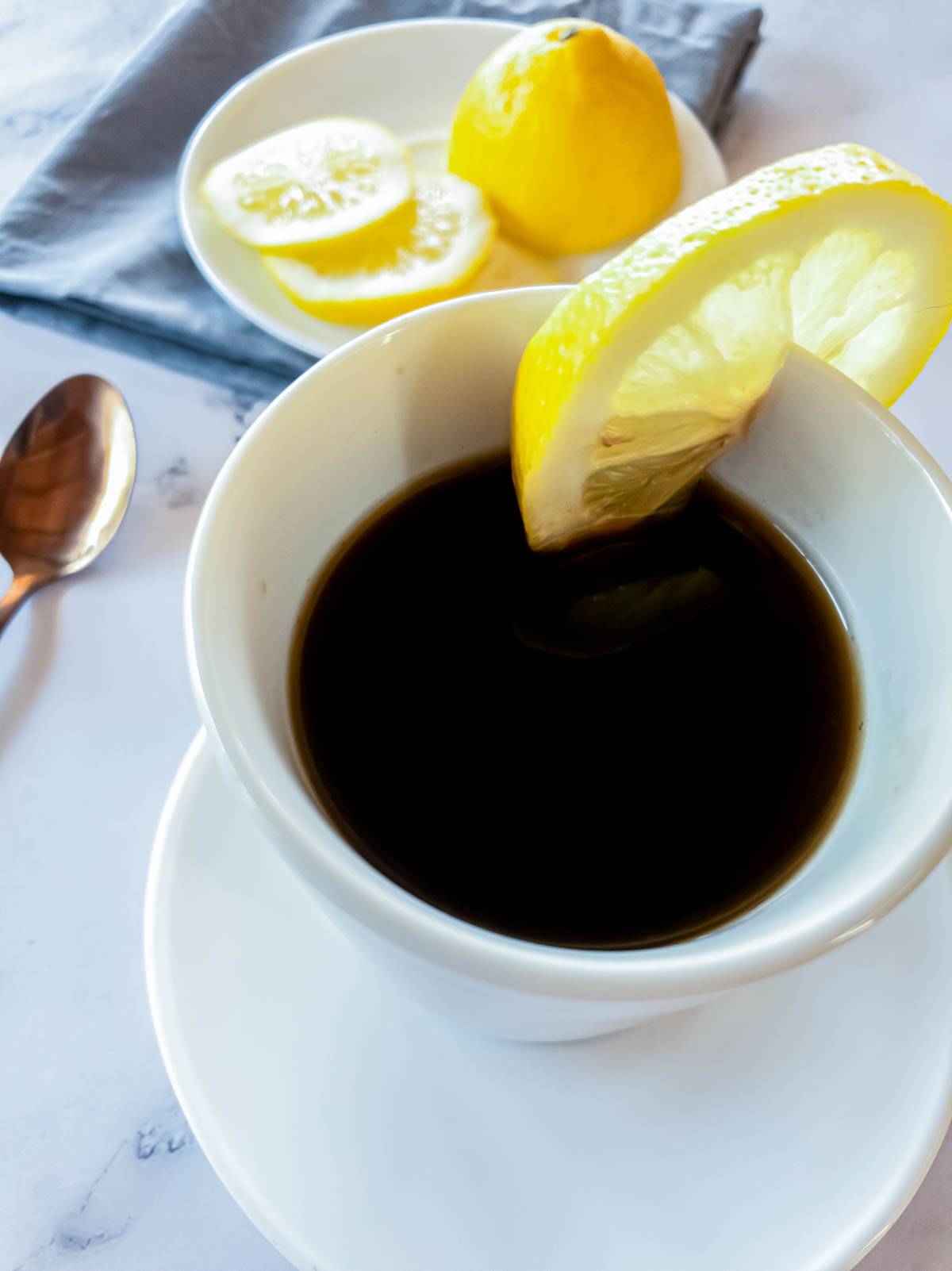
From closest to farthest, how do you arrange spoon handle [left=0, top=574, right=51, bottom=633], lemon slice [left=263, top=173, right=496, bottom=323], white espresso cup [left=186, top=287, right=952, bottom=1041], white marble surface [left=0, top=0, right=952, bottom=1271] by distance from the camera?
white espresso cup [left=186, top=287, right=952, bottom=1041]
white marble surface [left=0, top=0, right=952, bottom=1271]
spoon handle [left=0, top=574, right=51, bottom=633]
lemon slice [left=263, top=173, right=496, bottom=323]

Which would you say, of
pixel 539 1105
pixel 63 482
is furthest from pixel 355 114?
pixel 539 1105

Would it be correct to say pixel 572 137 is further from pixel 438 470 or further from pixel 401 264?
pixel 438 470

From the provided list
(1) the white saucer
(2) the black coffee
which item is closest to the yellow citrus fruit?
(2) the black coffee

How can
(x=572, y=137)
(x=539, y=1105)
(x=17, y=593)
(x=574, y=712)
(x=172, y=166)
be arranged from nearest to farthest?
(x=539, y=1105) → (x=574, y=712) → (x=17, y=593) → (x=572, y=137) → (x=172, y=166)

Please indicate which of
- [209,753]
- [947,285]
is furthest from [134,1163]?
[947,285]

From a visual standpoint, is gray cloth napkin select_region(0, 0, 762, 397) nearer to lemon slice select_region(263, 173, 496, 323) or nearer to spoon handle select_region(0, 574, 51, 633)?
lemon slice select_region(263, 173, 496, 323)

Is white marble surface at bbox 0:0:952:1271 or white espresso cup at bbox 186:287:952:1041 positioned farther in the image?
white marble surface at bbox 0:0:952:1271

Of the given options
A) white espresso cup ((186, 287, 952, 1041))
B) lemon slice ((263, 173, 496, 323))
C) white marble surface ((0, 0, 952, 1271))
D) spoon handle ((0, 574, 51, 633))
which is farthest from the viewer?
lemon slice ((263, 173, 496, 323))
